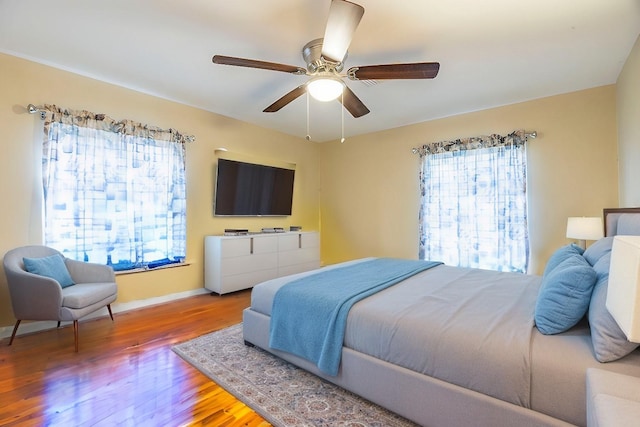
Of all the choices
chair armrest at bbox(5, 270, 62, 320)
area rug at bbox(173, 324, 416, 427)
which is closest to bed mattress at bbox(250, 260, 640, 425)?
area rug at bbox(173, 324, 416, 427)

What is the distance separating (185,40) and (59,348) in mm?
2824

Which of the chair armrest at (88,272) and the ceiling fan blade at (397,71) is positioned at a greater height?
the ceiling fan blade at (397,71)

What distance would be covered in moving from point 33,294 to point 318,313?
95.0 inches

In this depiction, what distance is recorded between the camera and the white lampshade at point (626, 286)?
0.81 meters

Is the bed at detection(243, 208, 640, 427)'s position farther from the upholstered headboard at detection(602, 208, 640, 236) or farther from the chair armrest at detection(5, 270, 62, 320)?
the chair armrest at detection(5, 270, 62, 320)

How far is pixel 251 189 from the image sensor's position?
15.5 ft

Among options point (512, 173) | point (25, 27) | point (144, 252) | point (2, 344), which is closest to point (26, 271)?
point (2, 344)

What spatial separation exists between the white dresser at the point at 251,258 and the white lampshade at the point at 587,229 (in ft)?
11.7

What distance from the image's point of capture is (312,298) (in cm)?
205

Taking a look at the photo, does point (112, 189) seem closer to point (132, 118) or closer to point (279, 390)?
point (132, 118)

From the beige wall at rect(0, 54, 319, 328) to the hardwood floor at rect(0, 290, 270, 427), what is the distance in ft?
2.22

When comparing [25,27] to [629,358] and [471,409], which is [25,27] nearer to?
[471,409]

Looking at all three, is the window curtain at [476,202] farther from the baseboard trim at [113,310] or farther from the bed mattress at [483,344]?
the baseboard trim at [113,310]

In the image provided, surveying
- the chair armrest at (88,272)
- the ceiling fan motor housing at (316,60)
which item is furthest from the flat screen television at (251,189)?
the ceiling fan motor housing at (316,60)
